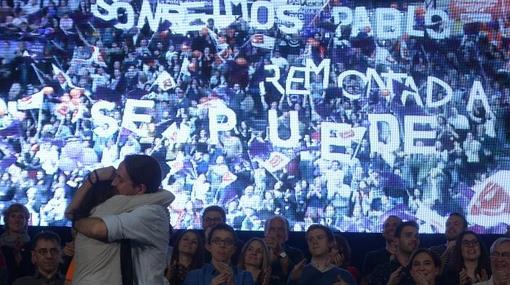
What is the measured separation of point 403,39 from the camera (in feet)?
25.1

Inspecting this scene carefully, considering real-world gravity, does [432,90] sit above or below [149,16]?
below

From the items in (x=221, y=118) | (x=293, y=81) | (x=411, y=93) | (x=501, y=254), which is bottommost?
(x=501, y=254)

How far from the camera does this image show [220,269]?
5.56m

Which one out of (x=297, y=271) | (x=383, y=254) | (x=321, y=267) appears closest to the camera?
(x=321, y=267)

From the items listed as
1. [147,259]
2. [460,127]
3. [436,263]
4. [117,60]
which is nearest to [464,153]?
[460,127]

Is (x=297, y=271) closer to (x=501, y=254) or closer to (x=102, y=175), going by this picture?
(x=501, y=254)

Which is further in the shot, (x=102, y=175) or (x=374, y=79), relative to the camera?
(x=374, y=79)

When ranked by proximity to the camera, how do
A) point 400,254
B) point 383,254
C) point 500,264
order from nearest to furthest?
point 500,264, point 400,254, point 383,254

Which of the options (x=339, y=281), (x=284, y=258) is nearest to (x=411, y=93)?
(x=284, y=258)

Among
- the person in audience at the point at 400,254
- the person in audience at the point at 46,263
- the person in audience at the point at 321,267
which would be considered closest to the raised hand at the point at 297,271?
the person in audience at the point at 321,267

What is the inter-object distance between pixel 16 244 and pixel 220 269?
1.69m

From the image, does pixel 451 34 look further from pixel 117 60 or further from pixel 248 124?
pixel 117 60

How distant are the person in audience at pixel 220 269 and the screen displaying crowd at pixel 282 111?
184 cm

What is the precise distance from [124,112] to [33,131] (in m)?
0.66
